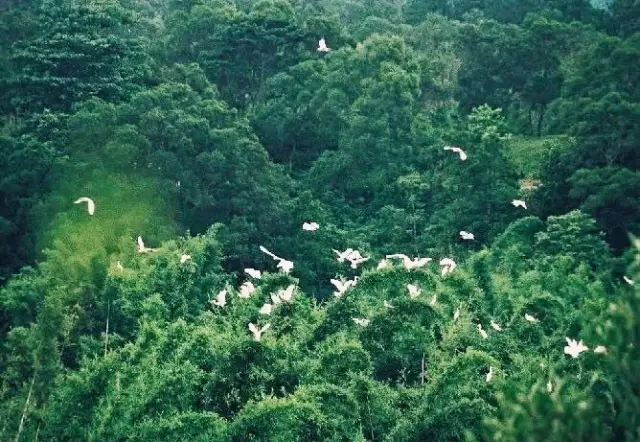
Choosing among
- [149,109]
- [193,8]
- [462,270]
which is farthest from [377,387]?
[193,8]

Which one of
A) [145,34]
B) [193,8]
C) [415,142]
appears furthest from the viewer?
[145,34]

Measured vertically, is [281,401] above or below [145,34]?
above

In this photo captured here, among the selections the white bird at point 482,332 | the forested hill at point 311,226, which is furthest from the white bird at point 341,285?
the white bird at point 482,332

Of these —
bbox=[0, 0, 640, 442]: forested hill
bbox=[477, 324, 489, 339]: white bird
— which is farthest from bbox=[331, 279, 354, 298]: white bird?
bbox=[477, 324, 489, 339]: white bird

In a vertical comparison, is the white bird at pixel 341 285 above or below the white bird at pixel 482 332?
above

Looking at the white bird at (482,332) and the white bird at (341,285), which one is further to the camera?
the white bird at (482,332)

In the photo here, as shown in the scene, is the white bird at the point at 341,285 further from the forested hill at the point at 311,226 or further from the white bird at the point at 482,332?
the white bird at the point at 482,332

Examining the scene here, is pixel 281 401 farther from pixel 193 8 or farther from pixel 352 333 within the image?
pixel 193 8

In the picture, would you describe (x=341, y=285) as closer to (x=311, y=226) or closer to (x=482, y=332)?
(x=311, y=226)
